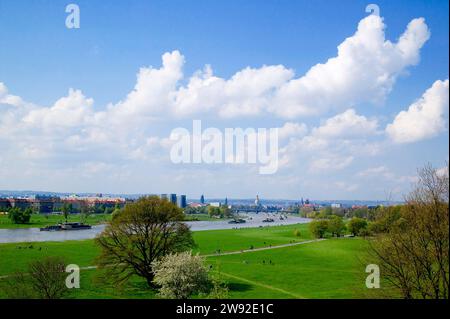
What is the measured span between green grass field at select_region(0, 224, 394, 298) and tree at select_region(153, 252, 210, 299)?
2.27 meters

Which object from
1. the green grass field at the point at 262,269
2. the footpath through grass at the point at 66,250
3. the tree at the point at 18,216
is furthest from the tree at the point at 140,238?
the tree at the point at 18,216

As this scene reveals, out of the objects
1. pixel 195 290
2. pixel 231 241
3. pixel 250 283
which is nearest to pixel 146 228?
pixel 195 290

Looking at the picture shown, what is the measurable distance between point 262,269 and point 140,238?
1716 centimetres

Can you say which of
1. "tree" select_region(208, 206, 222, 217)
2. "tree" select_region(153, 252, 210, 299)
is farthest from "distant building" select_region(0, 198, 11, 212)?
"tree" select_region(153, 252, 210, 299)

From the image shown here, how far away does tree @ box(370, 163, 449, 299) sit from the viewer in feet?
60.5

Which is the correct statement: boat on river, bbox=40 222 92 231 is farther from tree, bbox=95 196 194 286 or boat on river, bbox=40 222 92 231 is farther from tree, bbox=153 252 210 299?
tree, bbox=153 252 210 299

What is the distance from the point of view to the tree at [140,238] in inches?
1321

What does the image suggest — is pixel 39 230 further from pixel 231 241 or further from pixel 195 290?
pixel 195 290

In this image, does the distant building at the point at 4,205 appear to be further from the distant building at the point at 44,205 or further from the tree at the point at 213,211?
the tree at the point at 213,211

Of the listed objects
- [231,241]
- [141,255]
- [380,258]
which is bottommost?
[231,241]

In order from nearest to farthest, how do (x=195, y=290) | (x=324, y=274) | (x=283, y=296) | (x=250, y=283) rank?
(x=195, y=290) < (x=283, y=296) < (x=250, y=283) < (x=324, y=274)

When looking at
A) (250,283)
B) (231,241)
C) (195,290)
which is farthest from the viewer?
(231,241)
